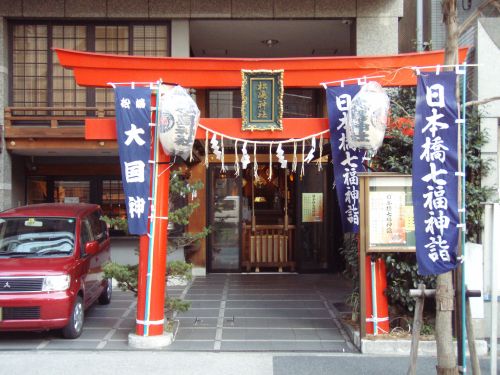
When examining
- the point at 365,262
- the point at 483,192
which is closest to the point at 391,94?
the point at 483,192

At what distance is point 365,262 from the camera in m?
7.74

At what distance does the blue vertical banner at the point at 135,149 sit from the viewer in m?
7.70

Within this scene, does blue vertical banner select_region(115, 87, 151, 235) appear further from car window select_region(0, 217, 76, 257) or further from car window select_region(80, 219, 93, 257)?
car window select_region(0, 217, 76, 257)

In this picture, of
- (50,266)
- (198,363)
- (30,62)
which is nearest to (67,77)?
(30,62)

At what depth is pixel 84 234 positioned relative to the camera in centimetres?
921

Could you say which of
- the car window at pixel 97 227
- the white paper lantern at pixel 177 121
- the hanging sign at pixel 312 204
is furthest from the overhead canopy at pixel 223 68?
the hanging sign at pixel 312 204

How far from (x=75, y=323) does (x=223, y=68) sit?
4591 mm

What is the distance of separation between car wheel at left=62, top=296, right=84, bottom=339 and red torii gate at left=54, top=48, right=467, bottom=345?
1092 millimetres

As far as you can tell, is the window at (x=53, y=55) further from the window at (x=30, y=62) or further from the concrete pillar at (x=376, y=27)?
the concrete pillar at (x=376, y=27)

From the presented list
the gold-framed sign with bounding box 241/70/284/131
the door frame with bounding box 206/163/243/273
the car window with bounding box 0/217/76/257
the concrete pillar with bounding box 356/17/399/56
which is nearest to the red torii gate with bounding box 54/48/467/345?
the gold-framed sign with bounding box 241/70/284/131

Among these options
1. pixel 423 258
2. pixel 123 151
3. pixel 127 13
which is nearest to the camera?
pixel 423 258

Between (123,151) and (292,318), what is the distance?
4385 millimetres

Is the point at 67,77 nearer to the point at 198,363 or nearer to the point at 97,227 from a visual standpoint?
the point at 97,227

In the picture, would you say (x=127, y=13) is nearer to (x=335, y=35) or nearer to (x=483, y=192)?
(x=335, y=35)
